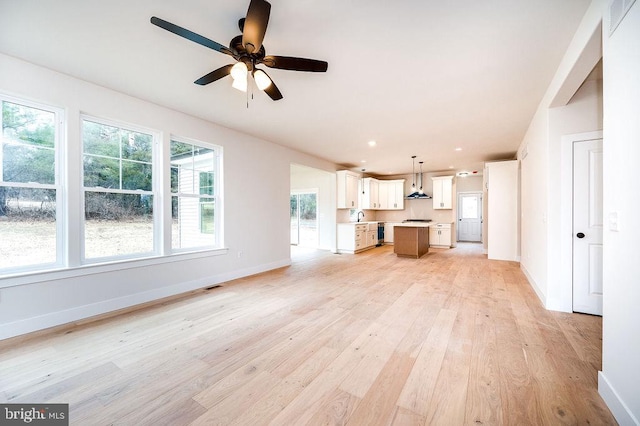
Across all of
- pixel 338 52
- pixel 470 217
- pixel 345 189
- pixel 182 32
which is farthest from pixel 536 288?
pixel 470 217

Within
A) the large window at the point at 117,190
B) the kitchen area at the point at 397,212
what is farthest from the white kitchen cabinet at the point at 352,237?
the large window at the point at 117,190

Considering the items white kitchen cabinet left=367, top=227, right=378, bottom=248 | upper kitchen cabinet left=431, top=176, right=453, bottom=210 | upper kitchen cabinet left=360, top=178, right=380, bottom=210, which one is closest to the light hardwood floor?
white kitchen cabinet left=367, top=227, right=378, bottom=248

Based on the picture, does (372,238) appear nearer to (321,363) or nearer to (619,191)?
(321,363)

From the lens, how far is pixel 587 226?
2.93 m

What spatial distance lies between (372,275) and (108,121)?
15.6 feet

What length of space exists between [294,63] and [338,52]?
1.89 ft

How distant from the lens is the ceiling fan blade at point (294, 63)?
2041 millimetres

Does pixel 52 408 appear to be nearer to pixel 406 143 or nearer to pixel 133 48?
pixel 133 48

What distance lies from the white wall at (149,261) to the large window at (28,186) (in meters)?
0.16

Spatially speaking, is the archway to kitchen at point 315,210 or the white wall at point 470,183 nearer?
the archway to kitchen at point 315,210

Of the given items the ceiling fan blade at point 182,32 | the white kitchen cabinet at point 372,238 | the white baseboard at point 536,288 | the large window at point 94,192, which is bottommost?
the white baseboard at point 536,288

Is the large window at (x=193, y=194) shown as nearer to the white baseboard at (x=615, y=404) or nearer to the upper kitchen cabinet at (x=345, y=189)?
the upper kitchen cabinet at (x=345, y=189)

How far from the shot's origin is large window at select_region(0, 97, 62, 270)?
2.58 metres

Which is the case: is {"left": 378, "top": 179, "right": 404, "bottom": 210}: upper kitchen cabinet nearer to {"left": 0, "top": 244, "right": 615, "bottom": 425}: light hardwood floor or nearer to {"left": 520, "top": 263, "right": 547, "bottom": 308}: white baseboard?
{"left": 520, "top": 263, "right": 547, "bottom": 308}: white baseboard
